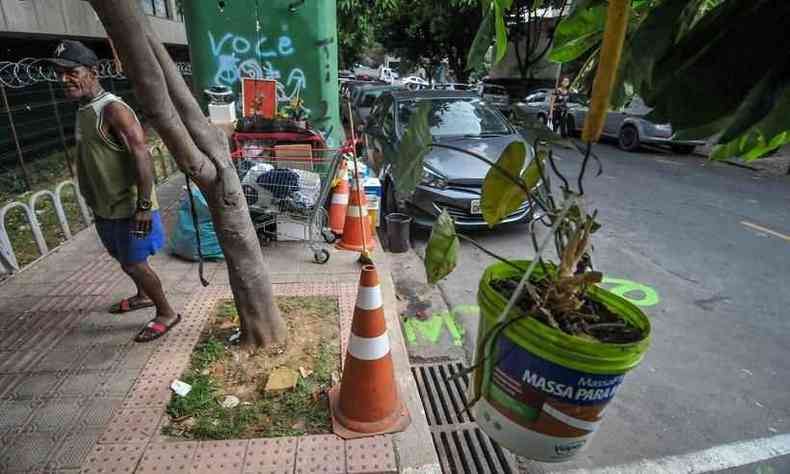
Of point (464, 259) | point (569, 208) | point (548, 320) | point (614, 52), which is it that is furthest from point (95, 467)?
point (464, 259)

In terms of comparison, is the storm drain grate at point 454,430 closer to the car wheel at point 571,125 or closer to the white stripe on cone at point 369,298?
the white stripe on cone at point 369,298

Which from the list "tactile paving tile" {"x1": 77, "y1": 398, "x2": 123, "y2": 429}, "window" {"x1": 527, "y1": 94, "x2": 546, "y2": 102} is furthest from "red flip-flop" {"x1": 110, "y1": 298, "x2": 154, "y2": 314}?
"window" {"x1": 527, "y1": 94, "x2": 546, "y2": 102}

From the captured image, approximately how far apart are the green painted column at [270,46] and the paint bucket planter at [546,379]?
5567 mm

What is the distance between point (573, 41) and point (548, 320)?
0.80m

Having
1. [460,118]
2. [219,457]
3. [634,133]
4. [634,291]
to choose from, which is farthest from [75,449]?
[634,133]

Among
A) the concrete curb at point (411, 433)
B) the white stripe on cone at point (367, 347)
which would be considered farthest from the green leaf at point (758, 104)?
the concrete curb at point (411, 433)

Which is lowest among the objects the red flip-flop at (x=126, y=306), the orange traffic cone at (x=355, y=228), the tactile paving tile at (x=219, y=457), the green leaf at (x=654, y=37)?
the tactile paving tile at (x=219, y=457)

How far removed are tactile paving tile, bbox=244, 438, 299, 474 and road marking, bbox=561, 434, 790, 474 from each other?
144 centimetres

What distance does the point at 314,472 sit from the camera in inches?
83.7

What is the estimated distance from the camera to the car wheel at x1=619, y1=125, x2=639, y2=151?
1217 cm

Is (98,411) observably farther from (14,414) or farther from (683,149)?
(683,149)

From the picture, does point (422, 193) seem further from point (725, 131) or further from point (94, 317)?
point (725, 131)

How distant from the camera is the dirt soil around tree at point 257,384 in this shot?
238 cm

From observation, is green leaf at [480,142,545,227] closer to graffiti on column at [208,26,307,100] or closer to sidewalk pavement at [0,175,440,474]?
sidewalk pavement at [0,175,440,474]
